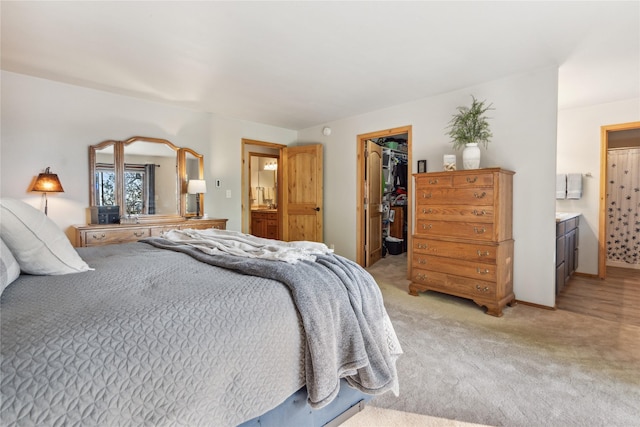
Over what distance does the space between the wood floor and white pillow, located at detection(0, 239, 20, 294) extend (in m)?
4.14

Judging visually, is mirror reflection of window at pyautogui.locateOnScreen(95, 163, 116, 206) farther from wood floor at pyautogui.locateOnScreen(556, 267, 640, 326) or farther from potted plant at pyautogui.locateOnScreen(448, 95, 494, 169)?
wood floor at pyautogui.locateOnScreen(556, 267, 640, 326)

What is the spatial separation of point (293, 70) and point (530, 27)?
199cm

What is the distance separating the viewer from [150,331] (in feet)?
2.88

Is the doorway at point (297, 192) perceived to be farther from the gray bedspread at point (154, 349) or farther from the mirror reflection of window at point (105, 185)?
the gray bedspread at point (154, 349)

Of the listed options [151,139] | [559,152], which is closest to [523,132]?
[559,152]

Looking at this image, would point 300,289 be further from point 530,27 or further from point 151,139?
point 151,139

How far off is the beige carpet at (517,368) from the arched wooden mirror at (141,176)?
319cm

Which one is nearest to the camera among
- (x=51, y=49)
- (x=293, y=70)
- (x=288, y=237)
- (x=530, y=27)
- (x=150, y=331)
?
(x=150, y=331)

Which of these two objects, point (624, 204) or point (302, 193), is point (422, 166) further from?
point (624, 204)

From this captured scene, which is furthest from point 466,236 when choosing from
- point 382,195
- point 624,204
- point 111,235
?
point 111,235

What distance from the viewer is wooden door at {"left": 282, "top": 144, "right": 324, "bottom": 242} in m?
5.14

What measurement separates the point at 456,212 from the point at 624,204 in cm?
345

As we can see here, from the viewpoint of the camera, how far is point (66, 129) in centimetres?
341

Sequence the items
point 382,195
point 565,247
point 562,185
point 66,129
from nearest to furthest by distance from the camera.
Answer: point 66,129 → point 565,247 → point 562,185 → point 382,195
